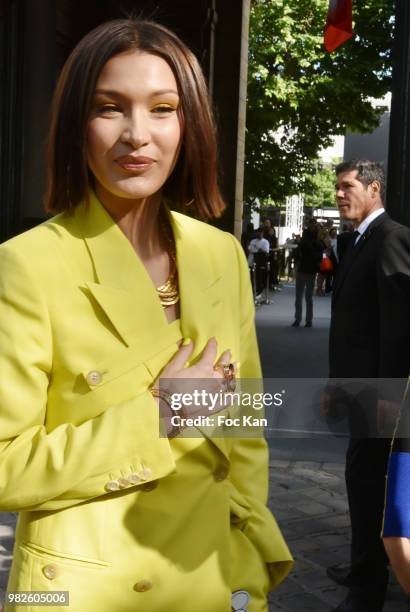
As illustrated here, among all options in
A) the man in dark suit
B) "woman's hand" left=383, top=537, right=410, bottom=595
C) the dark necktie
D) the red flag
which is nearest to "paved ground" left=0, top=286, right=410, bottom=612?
the man in dark suit

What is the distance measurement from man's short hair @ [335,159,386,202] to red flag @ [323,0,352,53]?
153 inches

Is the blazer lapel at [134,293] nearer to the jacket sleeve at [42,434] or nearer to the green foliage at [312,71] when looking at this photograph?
the jacket sleeve at [42,434]

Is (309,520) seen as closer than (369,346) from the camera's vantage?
No

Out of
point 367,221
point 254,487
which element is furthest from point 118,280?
point 367,221

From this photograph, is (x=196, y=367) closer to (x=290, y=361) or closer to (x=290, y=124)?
(x=290, y=361)

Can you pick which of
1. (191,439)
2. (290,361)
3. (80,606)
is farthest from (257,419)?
(290,361)

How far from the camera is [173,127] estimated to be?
1727 millimetres

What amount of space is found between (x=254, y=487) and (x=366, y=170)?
342 centimetres

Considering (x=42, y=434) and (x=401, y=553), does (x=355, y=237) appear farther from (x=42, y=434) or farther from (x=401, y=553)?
(x=42, y=434)

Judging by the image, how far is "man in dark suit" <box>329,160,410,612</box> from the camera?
4160mm

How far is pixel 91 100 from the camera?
1643 millimetres

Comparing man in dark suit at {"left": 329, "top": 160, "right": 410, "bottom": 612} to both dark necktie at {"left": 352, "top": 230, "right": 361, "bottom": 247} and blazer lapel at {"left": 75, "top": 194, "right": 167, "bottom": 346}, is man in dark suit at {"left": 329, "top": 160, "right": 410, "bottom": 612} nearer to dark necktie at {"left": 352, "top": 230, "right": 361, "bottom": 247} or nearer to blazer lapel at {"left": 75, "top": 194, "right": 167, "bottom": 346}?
dark necktie at {"left": 352, "top": 230, "right": 361, "bottom": 247}

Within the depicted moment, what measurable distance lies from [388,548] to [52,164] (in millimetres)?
1003

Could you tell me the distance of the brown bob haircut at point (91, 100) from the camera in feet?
5.42
